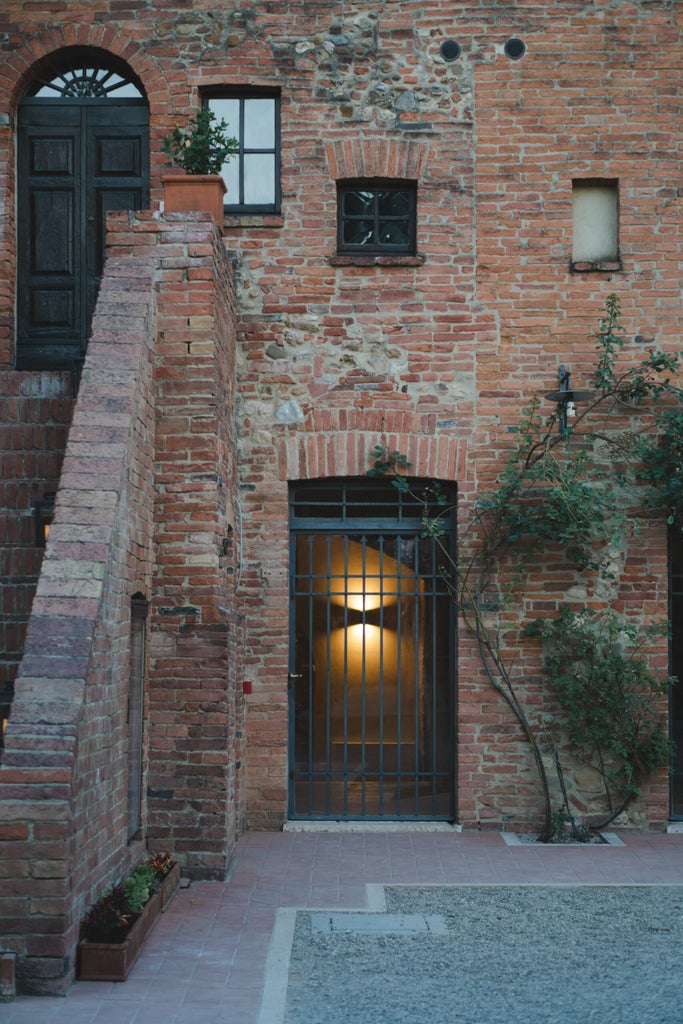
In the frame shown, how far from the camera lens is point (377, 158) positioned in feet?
31.8

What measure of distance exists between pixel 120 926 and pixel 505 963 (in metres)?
1.92

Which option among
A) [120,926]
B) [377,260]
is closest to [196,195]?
[377,260]

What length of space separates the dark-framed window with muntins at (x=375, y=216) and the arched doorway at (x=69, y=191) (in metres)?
1.75

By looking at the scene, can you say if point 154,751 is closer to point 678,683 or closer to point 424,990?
point 424,990

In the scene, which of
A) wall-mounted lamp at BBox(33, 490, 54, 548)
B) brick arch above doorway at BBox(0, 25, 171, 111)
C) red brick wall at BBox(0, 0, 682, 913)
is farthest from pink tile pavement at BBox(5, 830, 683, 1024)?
brick arch above doorway at BBox(0, 25, 171, 111)

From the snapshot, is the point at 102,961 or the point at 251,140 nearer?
the point at 102,961

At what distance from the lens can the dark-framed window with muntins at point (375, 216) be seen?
9852 millimetres

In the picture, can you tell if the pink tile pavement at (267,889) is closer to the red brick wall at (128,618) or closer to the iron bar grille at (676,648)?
the red brick wall at (128,618)

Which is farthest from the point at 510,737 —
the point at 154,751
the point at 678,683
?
the point at 154,751

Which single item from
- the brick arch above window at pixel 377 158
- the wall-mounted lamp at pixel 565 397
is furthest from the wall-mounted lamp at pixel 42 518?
the wall-mounted lamp at pixel 565 397

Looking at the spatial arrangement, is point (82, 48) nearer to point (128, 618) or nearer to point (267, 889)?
point (128, 618)

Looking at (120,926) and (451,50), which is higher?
(451,50)

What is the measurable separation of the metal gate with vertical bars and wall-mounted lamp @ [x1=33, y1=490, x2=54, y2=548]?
2314 mm

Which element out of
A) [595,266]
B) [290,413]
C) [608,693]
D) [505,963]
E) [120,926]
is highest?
[595,266]
